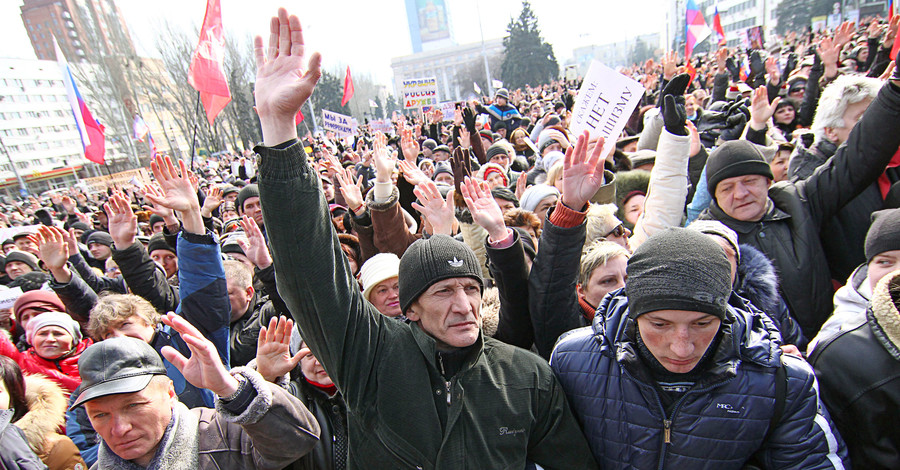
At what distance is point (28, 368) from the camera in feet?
9.70

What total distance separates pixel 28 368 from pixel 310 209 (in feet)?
9.55

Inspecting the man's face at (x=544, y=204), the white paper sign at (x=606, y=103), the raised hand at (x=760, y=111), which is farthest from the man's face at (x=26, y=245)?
the raised hand at (x=760, y=111)

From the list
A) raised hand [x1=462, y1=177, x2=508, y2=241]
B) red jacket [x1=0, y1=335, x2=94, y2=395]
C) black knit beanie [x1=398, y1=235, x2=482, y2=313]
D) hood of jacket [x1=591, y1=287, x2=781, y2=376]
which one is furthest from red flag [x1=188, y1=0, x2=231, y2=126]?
hood of jacket [x1=591, y1=287, x2=781, y2=376]

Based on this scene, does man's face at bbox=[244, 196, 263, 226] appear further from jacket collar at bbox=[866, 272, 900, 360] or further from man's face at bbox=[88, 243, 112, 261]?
jacket collar at bbox=[866, 272, 900, 360]

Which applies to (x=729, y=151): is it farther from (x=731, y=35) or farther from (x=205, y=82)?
(x=731, y=35)

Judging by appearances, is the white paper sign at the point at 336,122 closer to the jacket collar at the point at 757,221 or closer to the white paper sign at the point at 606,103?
the white paper sign at the point at 606,103

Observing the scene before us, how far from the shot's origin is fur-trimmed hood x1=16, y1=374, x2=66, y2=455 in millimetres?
2314

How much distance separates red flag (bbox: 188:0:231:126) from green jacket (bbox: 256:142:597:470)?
619cm

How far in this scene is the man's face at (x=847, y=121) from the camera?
9.59 feet

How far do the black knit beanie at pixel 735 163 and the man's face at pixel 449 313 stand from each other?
1.66 m

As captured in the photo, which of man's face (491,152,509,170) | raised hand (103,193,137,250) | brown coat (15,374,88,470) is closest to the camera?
brown coat (15,374,88,470)

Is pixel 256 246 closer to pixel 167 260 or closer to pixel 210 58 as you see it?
pixel 167 260

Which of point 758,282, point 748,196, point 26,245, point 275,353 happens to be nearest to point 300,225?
point 275,353

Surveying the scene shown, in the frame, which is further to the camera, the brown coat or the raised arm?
the brown coat
